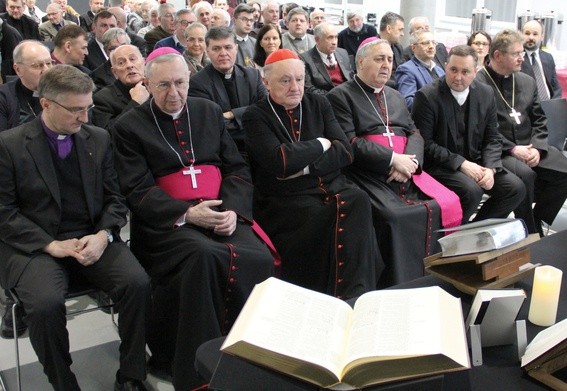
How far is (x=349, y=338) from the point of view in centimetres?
162

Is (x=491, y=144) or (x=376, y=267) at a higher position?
(x=491, y=144)

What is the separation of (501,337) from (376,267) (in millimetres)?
1770

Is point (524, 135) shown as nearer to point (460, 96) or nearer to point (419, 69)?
point (460, 96)

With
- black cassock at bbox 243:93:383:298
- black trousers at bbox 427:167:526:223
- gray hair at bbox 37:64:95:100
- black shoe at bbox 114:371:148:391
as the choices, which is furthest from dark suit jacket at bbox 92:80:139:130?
black trousers at bbox 427:167:526:223

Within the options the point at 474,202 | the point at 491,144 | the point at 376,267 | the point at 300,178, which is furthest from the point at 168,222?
the point at 491,144

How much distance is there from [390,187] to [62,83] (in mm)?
2000

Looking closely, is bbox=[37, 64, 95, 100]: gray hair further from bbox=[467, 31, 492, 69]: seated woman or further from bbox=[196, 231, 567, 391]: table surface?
bbox=[467, 31, 492, 69]: seated woman

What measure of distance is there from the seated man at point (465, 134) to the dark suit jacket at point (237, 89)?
1101 millimetres

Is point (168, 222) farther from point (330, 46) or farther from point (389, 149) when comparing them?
point (330, 46)

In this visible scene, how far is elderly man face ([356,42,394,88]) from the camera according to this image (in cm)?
407

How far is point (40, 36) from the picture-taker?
27.9 ft

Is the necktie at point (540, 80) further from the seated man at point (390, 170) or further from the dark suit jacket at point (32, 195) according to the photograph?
the dark suit jacket at point (32, 195)

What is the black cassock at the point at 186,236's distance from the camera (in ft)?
9.39

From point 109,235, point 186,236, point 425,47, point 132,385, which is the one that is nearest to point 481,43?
point 425,47
